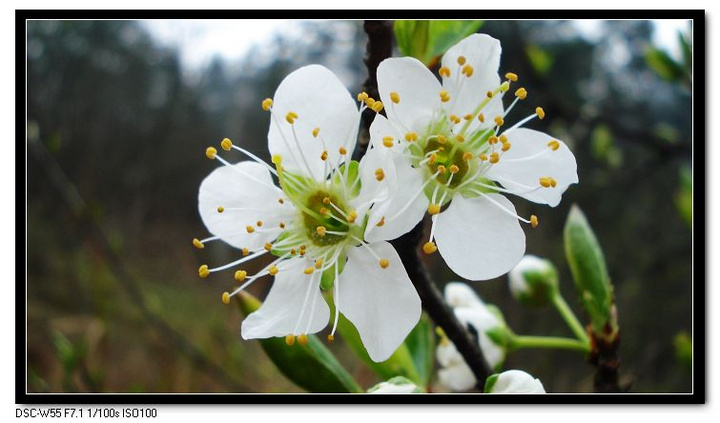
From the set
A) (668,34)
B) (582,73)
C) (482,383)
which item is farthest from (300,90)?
(582,73)

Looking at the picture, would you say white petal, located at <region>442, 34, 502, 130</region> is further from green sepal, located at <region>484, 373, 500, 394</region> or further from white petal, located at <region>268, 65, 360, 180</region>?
green sepal, located at <region>484, 373, 500, 394</region>

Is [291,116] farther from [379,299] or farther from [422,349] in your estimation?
[422,349]

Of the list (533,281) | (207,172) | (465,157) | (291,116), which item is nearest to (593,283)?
(533,281)

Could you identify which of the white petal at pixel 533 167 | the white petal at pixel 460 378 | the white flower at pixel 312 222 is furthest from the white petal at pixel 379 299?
the white petal at pixel 460 378

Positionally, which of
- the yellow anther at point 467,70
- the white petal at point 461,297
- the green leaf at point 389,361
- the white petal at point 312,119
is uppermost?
the yellow anther at point 467,70

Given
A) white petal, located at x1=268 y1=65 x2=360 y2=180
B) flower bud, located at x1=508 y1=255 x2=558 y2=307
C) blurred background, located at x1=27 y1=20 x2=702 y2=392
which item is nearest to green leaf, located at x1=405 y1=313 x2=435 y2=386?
flower bud, located at x1=508 y1=255 x2=558 y2=307

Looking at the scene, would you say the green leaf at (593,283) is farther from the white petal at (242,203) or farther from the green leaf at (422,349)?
the white petal at (242,203)
